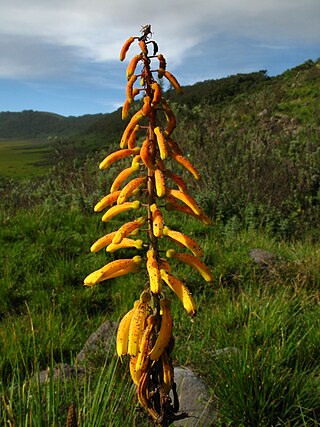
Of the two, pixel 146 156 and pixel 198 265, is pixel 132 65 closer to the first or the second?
pixel 146 156

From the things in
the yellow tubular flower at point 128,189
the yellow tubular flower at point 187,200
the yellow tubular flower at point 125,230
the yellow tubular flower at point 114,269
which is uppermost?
the yellow tubular flower at point 128,189

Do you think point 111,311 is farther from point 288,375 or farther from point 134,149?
point 134,149

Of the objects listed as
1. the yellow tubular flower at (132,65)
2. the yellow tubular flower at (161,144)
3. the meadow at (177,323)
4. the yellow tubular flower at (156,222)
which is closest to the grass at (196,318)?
the meadow at (177,323)

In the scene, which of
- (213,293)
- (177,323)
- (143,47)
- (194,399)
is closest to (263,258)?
(213,293)

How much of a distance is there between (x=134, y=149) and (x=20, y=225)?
5021 mm

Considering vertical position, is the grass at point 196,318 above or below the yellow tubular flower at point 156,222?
below

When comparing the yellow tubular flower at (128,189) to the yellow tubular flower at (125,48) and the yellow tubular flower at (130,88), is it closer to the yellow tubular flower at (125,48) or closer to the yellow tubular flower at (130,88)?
the yellow tubular flower at (130,88)

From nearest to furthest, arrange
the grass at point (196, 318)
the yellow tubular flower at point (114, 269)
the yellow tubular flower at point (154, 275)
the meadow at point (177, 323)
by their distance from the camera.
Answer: the yellow tubular flower at point (154, 275), the yellow tubular flower at point (114, 269), the meadow at point (177, 323), the grass at point (196, 318)

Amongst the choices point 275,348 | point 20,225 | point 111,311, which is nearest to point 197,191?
point 20,225

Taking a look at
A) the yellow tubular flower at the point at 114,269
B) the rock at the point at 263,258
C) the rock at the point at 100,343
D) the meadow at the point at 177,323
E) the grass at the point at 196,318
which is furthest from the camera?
the rock at the point at 263,258

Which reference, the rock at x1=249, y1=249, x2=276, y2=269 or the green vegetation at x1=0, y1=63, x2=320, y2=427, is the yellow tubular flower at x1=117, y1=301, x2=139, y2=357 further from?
the rock at x1=249, y1=249, x2=276, y2=269

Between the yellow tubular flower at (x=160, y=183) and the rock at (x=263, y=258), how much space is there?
12.5ft

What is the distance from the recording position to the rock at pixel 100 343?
3.54 meters

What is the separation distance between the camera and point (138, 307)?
6.28ft
